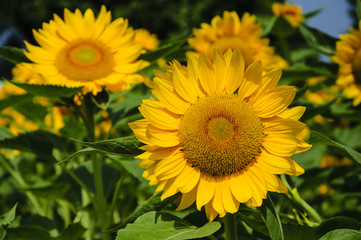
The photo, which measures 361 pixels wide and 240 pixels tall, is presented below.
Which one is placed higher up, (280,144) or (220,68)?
(220,68)

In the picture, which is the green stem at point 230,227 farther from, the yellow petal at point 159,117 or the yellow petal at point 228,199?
the yellow petal at point 159,117

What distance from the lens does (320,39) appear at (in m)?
1.99

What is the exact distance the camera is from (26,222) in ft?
5.11

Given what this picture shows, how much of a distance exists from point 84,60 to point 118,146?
691 millimetres

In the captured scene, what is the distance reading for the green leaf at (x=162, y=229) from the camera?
0.92m

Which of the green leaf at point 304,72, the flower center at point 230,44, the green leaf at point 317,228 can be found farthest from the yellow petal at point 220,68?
the flower center at point 230,44

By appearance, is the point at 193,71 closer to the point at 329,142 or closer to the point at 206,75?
the point at 206,75

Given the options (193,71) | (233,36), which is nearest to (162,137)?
(193,71)

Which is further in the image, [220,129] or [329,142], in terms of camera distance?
[329,142]

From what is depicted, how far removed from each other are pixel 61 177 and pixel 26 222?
15.5 inches

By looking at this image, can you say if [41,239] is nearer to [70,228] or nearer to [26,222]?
[70,228]

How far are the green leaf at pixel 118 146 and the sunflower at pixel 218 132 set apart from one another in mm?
46

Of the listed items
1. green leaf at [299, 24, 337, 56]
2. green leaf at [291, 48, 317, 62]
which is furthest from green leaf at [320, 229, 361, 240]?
green leaf at [291, 48, 317, 62]

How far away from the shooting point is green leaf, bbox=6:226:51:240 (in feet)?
4.25
